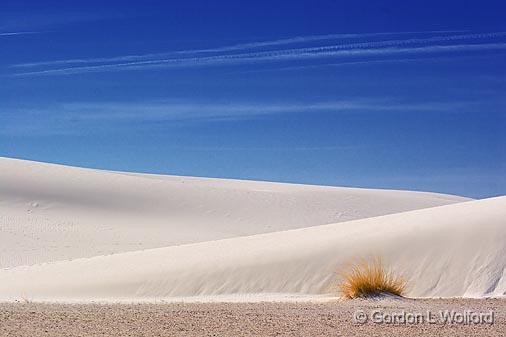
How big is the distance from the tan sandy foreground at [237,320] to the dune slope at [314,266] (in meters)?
3.61

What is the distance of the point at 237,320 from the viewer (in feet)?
41.6

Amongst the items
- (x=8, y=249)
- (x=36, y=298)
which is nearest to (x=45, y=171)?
(x=8, y=249)

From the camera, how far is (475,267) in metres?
19.0

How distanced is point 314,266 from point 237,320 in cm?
806

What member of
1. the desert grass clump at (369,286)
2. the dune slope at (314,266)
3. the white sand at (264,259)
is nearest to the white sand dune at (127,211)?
the white sand at (264,259)

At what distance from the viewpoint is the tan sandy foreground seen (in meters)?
11.5

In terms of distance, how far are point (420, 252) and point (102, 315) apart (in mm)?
9240

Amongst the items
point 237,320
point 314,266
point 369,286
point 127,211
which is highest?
point 127,211

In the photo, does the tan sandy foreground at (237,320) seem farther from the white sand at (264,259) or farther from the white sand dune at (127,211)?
the white sand dune at (127,211)

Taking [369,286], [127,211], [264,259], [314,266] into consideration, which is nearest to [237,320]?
[369,286]

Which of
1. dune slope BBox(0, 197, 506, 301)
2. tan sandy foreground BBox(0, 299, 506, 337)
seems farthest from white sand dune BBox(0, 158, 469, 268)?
tan sandy foreground BBox(0, 299, 506, 337)

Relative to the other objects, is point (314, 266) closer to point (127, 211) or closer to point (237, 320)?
point (237, 320)

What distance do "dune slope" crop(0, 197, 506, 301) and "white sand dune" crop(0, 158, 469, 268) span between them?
338 inches

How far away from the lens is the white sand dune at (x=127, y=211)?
3544 cm
